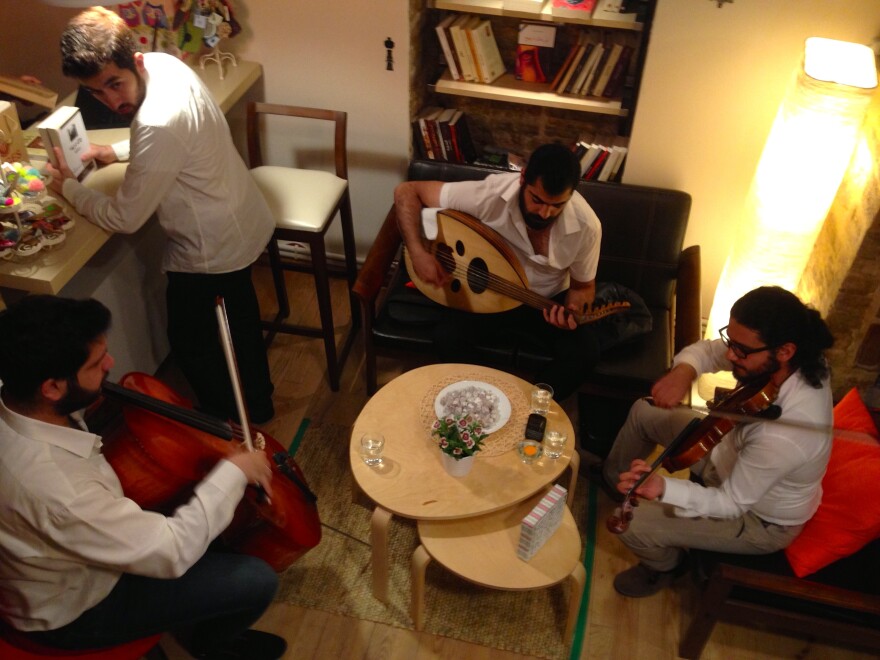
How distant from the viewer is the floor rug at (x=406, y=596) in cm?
226

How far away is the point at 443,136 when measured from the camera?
3.10m

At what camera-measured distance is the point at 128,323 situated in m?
2.63

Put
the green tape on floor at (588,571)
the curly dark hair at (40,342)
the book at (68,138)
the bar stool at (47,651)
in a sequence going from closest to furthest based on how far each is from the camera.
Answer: the curly dark hair at (40,342)
the bar stool at (47,651)
the book at (68,138)
the green tape on floor at (588,571)

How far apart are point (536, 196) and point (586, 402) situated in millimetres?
992

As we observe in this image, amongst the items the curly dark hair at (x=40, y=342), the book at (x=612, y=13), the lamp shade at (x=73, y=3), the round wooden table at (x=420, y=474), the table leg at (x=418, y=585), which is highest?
the lamp shade at (x=73, y=3)

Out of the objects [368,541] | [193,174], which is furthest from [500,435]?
[193,174]

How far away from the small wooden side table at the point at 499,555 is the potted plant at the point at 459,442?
16cm

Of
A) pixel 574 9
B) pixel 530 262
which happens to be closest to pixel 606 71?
pixel 574 9

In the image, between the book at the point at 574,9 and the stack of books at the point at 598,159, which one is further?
the stack of books at the point at 598,159

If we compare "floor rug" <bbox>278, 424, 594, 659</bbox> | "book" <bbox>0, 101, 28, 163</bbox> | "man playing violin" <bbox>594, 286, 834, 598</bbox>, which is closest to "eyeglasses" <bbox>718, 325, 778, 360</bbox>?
"man playing violin" <bbox>594, 286, 834, 598</bbox>

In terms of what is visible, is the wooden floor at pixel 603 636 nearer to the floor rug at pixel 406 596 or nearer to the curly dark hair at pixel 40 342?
the floor rug at pixel 406 596

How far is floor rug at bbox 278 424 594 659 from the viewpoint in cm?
226

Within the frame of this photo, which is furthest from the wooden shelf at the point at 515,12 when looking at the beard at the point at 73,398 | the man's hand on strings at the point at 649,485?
the beard at the point at 73,398

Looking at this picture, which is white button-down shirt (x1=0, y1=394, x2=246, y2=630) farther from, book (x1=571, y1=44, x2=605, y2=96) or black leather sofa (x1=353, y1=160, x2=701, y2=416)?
book (x1=571, y1=44, x2=605, y2=96)
